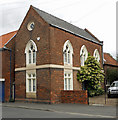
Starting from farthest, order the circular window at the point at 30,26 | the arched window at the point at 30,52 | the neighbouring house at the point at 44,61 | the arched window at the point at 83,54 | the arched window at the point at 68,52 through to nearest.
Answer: the arched window at the point at 83,54 < the arched window at the point at 68,52 < the circular window at the point at 30,26 < the arched window at the point at 30,52 < the neighbouring house at the point at 44,61

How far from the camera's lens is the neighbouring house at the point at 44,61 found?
706 inches

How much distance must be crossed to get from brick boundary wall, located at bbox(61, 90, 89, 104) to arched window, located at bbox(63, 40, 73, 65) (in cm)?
360

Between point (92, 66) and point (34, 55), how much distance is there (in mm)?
7038

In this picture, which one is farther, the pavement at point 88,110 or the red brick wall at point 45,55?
the red brick wall at point 45,55

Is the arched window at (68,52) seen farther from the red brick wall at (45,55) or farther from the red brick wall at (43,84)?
the red brick wall at (43,84)

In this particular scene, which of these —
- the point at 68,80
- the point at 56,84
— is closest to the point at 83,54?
the point at 68,80

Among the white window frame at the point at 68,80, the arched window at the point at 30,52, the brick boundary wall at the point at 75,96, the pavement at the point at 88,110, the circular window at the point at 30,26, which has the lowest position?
the pavement at the point at 88,110

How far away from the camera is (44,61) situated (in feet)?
60.3

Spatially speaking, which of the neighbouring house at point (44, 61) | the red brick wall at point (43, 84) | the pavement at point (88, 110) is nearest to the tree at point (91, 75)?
the neighbouring house at point (44, 61)

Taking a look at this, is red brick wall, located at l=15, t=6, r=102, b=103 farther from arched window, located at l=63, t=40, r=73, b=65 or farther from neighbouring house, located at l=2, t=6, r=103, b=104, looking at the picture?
arched window, located at l=63, t=40, r=73, b=65

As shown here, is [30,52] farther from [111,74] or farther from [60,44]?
[111,74]

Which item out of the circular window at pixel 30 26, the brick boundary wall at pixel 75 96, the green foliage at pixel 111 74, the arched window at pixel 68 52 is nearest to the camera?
the brick boundary wall at pixel 75 96

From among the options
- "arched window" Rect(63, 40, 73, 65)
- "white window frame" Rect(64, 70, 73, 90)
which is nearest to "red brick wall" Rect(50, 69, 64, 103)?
"white window frame" Rect(64, 70, 73, 90)

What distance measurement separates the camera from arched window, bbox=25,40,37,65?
19797 mm
